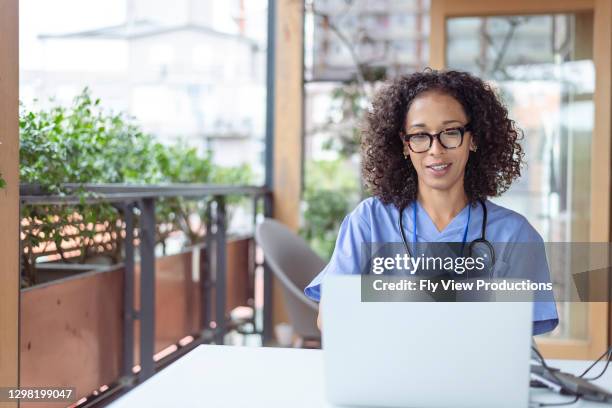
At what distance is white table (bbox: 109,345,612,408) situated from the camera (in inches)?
46.2

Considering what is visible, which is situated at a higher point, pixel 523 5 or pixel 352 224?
pixel 523 5

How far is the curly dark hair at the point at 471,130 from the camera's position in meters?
1.79

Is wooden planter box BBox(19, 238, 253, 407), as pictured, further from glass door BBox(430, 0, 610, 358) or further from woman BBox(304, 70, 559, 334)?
glass door BBox(430, 0, 610, 358)

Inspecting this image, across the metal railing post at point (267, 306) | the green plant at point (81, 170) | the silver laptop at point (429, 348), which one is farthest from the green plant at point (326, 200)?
the silver laptop at point (429, 348)

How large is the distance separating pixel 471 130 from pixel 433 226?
263mm

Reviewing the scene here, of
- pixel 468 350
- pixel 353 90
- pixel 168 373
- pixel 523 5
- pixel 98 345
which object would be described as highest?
pixel 523 5

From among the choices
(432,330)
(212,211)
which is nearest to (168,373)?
(432,330)

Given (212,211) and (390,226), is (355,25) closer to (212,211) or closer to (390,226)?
(212,211)

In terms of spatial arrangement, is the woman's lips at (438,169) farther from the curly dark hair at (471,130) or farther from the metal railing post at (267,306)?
the metal railing post at (267,306)

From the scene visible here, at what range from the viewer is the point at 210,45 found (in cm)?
414

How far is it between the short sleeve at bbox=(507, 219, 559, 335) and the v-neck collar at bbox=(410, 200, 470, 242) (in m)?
0.14

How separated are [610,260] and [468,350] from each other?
494 millimetres

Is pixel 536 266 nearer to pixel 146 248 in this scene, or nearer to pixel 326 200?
pixel 146 248

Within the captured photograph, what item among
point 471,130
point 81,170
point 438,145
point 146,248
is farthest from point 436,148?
point 146,248
